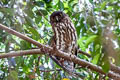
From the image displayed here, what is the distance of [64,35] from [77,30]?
459 mm

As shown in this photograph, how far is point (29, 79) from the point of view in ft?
6.24

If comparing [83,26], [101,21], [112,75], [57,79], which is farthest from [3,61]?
[101,21]

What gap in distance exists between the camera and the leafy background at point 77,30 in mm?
952

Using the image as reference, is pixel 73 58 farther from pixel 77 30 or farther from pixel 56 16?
pixel 56 16

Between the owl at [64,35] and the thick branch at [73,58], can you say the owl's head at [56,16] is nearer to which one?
the owl at [64,35]

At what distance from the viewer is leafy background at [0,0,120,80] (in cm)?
95

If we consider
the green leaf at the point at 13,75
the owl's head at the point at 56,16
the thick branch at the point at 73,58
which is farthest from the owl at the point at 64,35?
the thick branch at the point at 73,58

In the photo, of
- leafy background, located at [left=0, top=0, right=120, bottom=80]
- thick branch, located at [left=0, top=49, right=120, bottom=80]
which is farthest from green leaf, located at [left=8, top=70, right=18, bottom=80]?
thick branch, located at [left=0, top=49, right=120, bottom=80]

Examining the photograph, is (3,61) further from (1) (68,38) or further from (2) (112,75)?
(2) (112,75)

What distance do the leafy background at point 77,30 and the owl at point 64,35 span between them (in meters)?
0.08

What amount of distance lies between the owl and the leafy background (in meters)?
0.08

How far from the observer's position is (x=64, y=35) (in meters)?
2.11

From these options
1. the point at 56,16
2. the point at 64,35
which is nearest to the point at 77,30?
the point at 64,35

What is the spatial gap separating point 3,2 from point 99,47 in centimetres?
109
